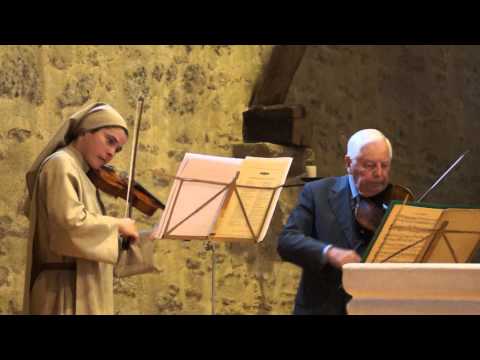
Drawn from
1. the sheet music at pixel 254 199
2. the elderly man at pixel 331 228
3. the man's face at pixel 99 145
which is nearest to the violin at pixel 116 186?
the man's face at pixel 99 145

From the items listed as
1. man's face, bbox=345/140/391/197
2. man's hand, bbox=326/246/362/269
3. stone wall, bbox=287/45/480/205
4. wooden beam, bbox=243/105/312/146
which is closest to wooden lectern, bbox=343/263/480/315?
man's hand, bbox=326/246/362/269

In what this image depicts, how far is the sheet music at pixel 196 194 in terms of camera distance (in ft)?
11.9

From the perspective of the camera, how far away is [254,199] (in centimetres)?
388

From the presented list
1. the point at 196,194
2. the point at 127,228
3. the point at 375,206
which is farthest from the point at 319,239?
the point at 127,228

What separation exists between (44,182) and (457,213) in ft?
5.61

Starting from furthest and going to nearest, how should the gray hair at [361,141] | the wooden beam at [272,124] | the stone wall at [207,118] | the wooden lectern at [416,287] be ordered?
the wooden beam at [272,124], the stone wall at [207,118], the gray hair at [361,141], the wooden lectern at [416,287]

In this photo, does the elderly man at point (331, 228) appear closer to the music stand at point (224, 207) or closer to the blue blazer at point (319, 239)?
the blue blazer at point (319, 239)

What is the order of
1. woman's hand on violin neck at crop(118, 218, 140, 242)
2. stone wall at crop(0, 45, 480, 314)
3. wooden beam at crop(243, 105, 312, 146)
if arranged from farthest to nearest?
wooden beam at crop(243, 105, 312, 146)
stone wall at crop(0, 45, 480, 314)
woman's hand on violin neck at crop(118, 218, 140, 242)

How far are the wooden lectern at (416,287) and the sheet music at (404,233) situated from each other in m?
1.31

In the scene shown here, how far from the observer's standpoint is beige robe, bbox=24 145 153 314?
3.50m

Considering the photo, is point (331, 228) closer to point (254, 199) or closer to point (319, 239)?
point (319, 239)

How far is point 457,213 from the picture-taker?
376cm

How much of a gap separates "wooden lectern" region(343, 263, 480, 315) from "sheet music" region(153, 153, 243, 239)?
4.91 ft

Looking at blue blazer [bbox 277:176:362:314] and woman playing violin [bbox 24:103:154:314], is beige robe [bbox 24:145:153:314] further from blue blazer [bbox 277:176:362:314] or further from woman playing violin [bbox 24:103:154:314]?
blue blazer [bbox 277:176:362:314]
